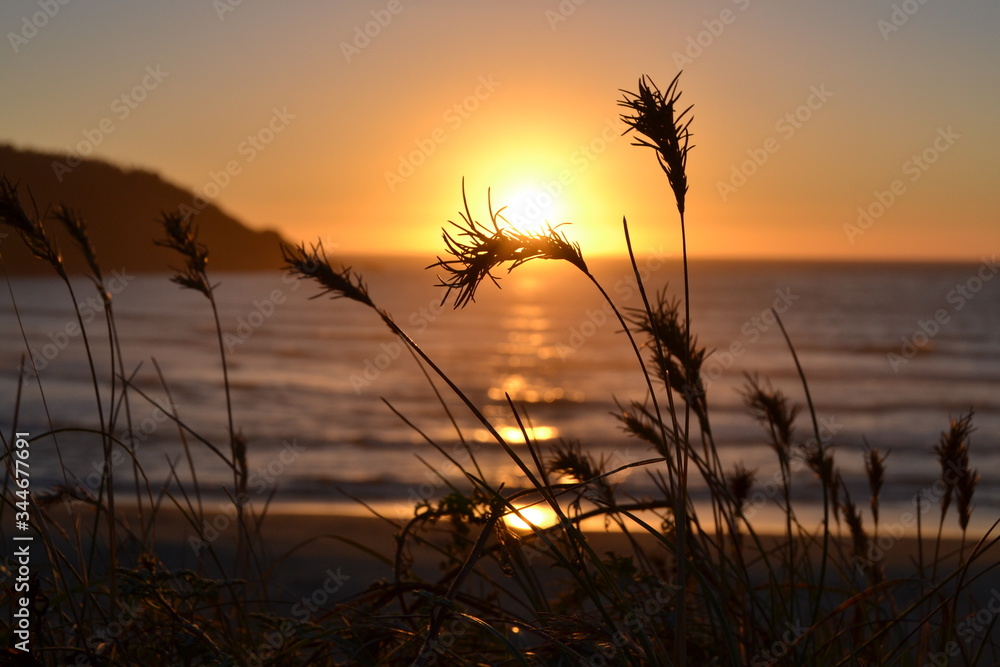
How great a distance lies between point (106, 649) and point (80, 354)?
2453 centimetres

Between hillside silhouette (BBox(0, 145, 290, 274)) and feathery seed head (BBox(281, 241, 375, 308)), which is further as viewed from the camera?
hillside silhouette (BBox(0, 145, 290, 274))

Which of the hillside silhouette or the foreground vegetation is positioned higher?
the hillside silhouette

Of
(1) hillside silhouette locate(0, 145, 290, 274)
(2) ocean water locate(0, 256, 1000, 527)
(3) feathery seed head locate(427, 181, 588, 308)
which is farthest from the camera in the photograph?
(1) hillside silhouette locate(0, 145, 290, 274)

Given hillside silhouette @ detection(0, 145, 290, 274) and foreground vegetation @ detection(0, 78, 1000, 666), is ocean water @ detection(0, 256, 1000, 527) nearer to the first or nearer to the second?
foreground vegetation @ detection(0, 78, 1000, 666)

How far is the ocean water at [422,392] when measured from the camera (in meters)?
10.8

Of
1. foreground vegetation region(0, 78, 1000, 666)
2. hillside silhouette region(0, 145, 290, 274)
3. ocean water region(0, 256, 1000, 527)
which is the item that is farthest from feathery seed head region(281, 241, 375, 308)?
hillside silhouette region(0, 145, 290, 274)

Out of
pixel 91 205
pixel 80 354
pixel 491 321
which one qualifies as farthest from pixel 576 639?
pixel 91 205

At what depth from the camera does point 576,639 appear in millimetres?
1343

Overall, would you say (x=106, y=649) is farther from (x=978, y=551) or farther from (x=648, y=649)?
(x=978, y=551)

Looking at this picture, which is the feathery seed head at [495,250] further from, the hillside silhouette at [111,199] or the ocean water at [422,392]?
the hillside silhouette at [111,199]

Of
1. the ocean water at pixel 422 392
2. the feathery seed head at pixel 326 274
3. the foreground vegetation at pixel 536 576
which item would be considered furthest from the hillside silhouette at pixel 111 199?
the feathery seed head at pixel 326 274

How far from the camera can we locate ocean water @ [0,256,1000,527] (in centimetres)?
1075

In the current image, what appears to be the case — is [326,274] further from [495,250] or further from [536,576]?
[536,576]

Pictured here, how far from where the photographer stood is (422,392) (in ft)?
67.9
